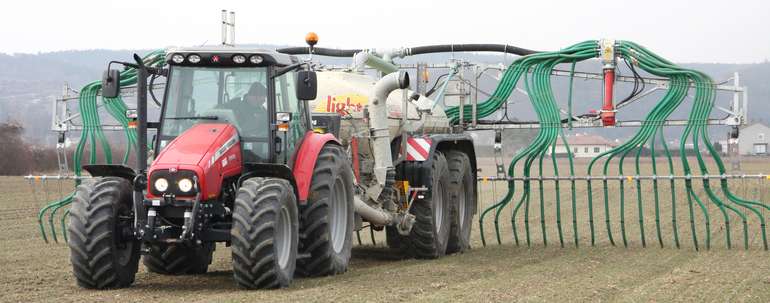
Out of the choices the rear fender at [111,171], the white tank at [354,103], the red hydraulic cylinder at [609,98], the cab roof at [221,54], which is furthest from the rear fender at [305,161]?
the red hydraulic cylinder at [609,98]

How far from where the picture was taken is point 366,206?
12.0 meters

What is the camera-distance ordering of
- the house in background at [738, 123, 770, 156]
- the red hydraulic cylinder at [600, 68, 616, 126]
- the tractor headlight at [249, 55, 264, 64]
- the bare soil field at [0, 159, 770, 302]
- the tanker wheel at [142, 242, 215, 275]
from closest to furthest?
the bare soil field at [0, 159, 770, 302], the tractor headlight at [249, 55, 264, 64], the tanker wheel at [142, 242, 215, 275], the red hydraulic cylinder at [600, 68, 616, 126], the house in background at [738, 123, 770, 156]

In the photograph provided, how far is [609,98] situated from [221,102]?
634 cm

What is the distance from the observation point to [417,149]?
13.5m

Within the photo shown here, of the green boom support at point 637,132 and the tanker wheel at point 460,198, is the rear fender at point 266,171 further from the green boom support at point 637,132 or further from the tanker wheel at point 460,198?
the green boom support at point 637,132

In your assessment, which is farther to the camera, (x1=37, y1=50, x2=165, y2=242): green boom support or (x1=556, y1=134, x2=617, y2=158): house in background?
(x1=556, y1=134, x2=617, y2=158): house in background

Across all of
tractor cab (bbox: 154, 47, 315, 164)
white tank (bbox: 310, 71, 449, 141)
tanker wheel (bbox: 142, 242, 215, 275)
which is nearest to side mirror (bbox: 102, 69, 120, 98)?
tractor cab (bbox: 154, 47, 315, 164)

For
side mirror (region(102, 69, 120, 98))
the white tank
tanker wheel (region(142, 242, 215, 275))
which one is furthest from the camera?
the white tank

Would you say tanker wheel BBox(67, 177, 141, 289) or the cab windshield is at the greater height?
the cab windshield

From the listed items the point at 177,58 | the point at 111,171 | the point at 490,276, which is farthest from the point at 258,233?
the point at 490,276

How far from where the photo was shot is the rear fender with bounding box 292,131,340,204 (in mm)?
9938

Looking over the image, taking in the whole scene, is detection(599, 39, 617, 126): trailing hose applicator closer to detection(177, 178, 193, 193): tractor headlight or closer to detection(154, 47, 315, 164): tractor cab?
detection(154, 47, 315, 164): tractor cab

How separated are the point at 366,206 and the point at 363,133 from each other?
3.61 feet

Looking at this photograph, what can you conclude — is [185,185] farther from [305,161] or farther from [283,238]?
[305,161]
